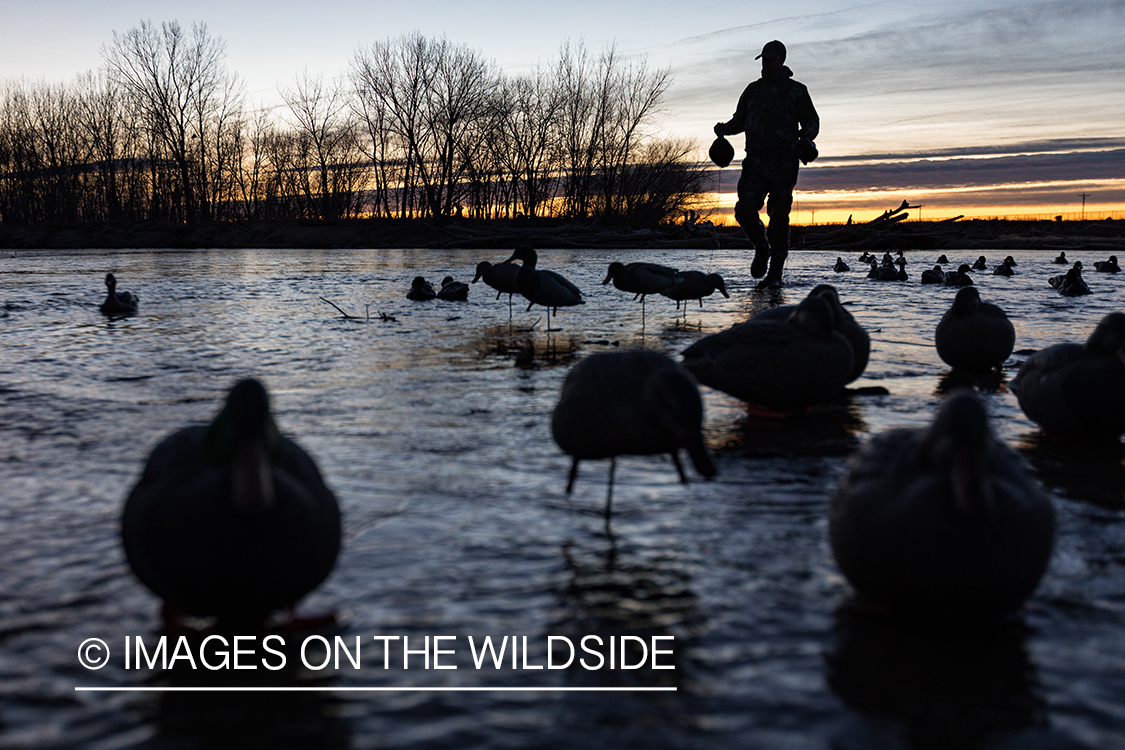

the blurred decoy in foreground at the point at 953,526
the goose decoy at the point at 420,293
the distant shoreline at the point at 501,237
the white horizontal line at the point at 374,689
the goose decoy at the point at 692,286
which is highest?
the distant shoreline at the point at 501,237

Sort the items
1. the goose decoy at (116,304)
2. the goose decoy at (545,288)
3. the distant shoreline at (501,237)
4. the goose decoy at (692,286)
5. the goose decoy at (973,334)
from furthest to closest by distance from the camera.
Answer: the distant shoreline at (501,237)
the goose decoy at (116,304)
the goose decoy at (692,286)
the goose decoy at (545,288)
the goose decoy at (973,334)

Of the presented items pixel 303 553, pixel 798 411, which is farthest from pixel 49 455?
pixel 798 411

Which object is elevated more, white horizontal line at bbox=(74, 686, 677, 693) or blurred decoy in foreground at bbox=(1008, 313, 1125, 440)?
blurred decoy in foreground at bbox=(1008, 313, 1125, 440)

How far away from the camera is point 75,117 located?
77.8 meters

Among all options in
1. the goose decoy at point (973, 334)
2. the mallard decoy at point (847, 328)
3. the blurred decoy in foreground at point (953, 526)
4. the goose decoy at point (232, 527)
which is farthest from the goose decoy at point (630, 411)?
the goose decoy at point (973, 334)

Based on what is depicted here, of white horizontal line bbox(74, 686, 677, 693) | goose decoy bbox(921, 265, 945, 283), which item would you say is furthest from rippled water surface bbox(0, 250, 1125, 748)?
goose decoy bbox(921, 265, 945, 283)

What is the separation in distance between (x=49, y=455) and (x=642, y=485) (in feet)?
11.1

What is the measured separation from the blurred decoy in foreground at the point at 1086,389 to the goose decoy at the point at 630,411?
2680 mm

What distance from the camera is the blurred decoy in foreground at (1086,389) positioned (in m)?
4.74

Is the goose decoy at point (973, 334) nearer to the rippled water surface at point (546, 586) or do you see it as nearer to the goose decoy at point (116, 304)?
the rippled water surface at point (546, 586)

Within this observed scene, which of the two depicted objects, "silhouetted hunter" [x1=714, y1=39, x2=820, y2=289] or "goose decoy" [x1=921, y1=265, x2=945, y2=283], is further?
"goose decoy" [x1=921, y1=265, x2=945, y2=283]

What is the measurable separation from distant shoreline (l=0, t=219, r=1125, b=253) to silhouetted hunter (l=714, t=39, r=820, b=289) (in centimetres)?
2419

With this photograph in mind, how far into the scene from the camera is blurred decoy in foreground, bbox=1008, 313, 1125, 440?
15.5 feet

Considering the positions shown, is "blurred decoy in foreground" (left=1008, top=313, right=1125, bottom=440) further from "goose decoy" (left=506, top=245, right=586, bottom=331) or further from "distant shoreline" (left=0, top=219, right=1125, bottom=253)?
"distant shoreline" (left=0, top=219, right=1125, bottom=253)
